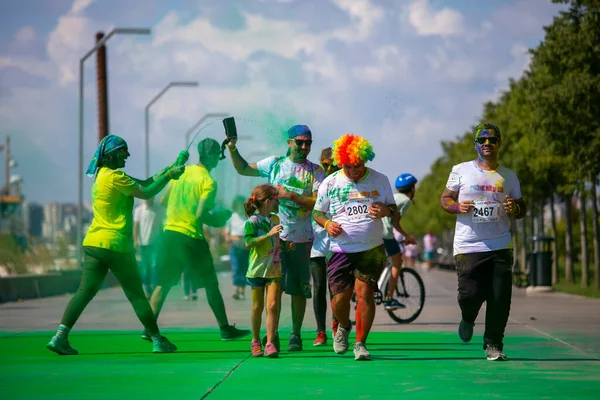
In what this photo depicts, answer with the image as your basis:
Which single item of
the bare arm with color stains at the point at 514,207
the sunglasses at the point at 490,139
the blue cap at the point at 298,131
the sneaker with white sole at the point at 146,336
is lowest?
the sneaker with white sole at the point at 146,336

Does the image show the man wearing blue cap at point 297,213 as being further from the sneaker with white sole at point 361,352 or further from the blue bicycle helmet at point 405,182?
the blue bicycle helmet at point 405,182

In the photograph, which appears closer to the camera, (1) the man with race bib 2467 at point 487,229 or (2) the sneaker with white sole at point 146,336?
(1) the man with race bib 2467 at point 487,229

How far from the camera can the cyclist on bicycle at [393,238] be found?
15602mm

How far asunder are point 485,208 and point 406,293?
5429mm

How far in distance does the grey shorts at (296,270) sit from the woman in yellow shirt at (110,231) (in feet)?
4.17

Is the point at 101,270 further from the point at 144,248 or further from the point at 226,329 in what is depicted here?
the point at 144,248

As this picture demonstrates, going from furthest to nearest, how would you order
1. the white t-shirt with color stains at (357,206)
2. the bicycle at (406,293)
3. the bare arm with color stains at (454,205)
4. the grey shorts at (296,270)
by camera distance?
1. the bicycle at (406,293)
2. the grey shorts at (296,270)
3. the white t-shirt with color stains at (357,206)
4. the bare arm with color stains at (454,205)

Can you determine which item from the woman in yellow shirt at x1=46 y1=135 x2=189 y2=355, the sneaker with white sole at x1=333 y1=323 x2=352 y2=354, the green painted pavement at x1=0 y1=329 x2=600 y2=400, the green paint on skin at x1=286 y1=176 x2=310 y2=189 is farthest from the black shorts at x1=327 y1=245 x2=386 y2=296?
the woman in yellow shirt at x1=46 y1=135 x2=189 y2=355

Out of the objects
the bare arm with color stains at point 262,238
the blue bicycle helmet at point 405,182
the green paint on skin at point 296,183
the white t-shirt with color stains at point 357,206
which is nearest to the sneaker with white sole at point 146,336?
the bare arm with color stains at point 262,238

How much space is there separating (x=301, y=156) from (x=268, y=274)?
4.06 ft

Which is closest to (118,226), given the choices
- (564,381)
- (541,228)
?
(564,381)

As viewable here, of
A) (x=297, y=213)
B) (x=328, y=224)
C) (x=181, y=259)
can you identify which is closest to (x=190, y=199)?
(x=181, y=259)

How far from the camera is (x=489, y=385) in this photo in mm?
9195

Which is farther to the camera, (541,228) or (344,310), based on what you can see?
(541,228)
